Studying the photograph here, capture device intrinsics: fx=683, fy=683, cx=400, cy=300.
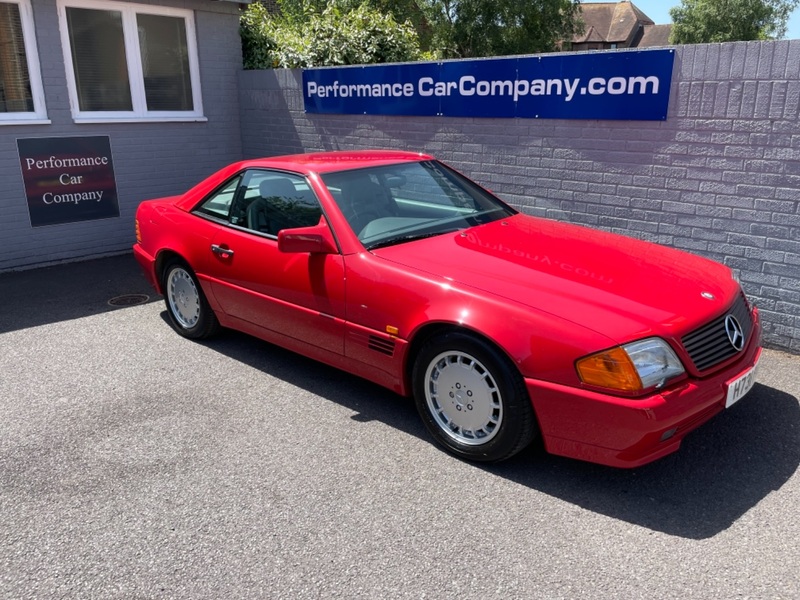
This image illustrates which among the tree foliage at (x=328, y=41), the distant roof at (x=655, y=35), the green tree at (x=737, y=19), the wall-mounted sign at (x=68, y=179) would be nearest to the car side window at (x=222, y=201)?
the wall-mounted sign at (x=68, y=179)

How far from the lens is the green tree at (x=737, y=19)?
36.4 metres

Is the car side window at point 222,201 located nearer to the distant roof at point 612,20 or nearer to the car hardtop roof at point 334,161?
the car hardtop roof at point 334,161

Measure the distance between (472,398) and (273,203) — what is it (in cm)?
205

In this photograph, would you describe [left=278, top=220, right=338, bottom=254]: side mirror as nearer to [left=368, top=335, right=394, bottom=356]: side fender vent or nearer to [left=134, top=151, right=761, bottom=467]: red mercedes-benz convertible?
[left=134, top=151, right=761, bottom=467]: red mercedes-benz convertible

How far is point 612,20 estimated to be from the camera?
64562 mm

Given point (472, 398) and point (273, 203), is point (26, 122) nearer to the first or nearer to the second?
point (273, 203)

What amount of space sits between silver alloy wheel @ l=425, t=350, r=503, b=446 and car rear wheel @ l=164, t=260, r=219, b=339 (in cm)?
232

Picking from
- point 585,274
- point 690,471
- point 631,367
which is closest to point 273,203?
point 585,274

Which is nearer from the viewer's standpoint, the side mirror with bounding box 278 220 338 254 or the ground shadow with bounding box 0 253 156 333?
the side mirror with bounding box 278 220 338 254

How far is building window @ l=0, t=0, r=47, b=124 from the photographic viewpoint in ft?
25.2

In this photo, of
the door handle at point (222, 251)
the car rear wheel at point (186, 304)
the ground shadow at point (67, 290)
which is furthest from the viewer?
the ground shadow at point (67, 290)

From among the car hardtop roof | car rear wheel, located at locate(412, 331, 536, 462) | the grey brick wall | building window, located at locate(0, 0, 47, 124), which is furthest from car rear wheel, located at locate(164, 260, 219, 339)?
building window, located at locate(0, 0, 47, 124)

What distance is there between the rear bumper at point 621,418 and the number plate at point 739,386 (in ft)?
0.13

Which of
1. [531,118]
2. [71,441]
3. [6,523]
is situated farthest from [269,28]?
[6,523]
